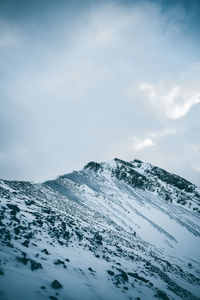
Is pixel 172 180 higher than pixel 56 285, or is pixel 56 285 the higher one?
pixel 172 180

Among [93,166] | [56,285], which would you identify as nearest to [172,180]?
[93,166]

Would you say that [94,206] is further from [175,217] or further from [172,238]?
[175,217]

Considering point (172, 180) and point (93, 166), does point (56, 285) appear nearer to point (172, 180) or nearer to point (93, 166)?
point (93, 166)

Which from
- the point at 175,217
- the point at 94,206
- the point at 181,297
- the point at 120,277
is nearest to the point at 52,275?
the point at 120,277

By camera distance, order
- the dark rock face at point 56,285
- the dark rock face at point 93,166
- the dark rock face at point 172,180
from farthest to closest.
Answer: the dark rock face at point 172,180, the dark rock face at point 93,166, the dark rock face at point 56,285

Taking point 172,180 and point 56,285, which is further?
point 172,180

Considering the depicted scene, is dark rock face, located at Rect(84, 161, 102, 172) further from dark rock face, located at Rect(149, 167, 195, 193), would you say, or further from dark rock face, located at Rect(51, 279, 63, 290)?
dark rock face, located at Rect(51, 279, 63, 290)

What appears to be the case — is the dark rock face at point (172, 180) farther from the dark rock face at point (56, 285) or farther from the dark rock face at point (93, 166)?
the dark rock face at point (56, 285)

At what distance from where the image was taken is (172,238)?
36281mm

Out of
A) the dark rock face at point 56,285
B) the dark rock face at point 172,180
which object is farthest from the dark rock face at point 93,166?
the dark rock face at point 56,285

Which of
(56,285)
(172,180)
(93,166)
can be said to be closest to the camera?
(56,285)

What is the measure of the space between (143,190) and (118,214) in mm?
30504

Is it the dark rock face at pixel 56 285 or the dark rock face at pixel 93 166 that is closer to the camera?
the dark rock face at pixel 56 285

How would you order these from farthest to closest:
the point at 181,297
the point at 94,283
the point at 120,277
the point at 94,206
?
the point at 94,206, the point at 181,297, the point at 120,277, the point at 94,283
